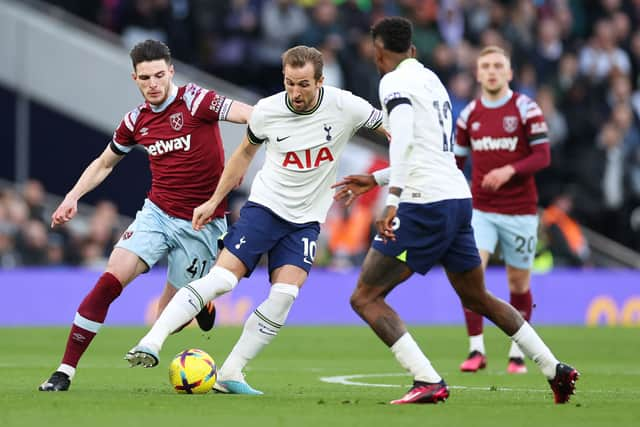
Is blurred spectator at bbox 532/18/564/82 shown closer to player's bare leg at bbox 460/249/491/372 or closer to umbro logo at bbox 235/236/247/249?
player's bare leg at bbox 460/249/491/372

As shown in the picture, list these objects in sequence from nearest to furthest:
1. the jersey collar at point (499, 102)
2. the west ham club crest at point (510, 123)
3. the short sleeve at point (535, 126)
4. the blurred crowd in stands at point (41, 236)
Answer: the short sleeve at point (535, 126), the west ham club crest at point (510, 123), the jersey collar at point (499, 102), the blurred crowd in stands at point (41, 236)

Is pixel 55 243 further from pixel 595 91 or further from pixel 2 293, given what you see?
pixel 595 91

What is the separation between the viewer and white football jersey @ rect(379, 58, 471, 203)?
7.97 meters

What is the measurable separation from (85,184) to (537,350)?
3281 mm

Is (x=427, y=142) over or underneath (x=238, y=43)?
underneath

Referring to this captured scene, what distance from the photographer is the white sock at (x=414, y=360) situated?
7.91m

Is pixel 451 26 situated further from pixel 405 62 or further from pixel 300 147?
pixel 405 62

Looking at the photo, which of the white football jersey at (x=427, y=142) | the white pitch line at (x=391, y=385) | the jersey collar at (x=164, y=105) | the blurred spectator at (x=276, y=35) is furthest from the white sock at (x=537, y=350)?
the blurred spectator at (x=276, y=35)

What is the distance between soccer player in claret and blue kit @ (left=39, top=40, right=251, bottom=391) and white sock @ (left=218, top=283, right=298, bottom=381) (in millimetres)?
669

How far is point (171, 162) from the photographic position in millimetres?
9422

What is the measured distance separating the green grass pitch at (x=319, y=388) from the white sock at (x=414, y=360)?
0.75ft

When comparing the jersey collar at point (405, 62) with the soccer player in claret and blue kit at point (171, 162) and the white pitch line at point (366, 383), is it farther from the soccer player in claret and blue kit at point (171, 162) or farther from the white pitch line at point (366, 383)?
the white pitch line at point (366, 383)

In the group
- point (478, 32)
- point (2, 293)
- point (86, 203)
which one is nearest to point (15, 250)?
point (2, 293)

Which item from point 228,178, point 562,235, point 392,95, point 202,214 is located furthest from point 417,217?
point 562,235
